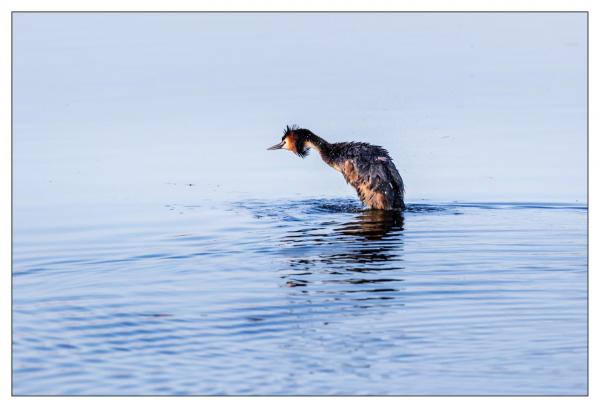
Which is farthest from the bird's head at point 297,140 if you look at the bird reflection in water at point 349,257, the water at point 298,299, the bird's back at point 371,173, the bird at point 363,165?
the bird reflection in water at point 349,257

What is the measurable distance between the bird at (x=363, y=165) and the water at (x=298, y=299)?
335 millimetres

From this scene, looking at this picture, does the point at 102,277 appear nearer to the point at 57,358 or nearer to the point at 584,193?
the point at 57,358

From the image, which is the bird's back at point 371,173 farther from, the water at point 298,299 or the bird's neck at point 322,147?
the water at point 298,299

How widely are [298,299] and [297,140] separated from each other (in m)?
6.57

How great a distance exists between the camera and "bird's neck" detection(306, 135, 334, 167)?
1598 cm

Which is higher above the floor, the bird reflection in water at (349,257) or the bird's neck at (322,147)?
the bird's neck at (322,147)

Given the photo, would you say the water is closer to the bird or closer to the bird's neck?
the bird

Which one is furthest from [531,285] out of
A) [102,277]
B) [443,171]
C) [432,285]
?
[443,171]

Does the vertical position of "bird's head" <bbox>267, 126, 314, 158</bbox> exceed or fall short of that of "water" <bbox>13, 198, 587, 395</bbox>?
it exceeds it

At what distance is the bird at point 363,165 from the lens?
14703 millimetres

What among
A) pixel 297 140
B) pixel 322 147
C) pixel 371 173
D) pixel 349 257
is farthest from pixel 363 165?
pixel 349 257

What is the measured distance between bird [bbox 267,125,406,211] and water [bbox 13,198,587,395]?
1.10ft

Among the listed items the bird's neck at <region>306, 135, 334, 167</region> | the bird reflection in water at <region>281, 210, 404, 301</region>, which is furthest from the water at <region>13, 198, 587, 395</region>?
the bird's neck at <region>306, 135, 334, 167</region>

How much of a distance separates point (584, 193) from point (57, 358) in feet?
25.7
